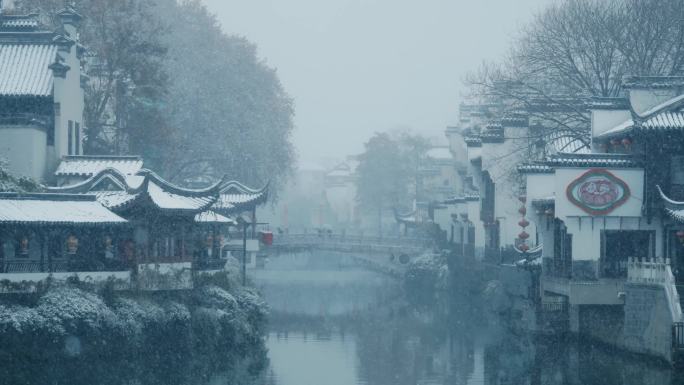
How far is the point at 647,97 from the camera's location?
43438mm

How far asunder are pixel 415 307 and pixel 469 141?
11.0 meters

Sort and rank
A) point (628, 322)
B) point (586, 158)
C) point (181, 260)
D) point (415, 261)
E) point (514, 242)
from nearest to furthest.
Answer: point (628, 322), point (586, 158), point (181, 260), point (514, 242), point (415, 261)

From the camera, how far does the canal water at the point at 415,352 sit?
115 ft

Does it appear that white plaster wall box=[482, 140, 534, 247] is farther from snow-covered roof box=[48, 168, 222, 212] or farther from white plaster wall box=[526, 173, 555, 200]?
snow-covered roof box=[48, 168, 222, 212]

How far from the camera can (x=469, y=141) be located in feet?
221

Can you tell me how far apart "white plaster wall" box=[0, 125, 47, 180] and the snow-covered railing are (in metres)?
23.9

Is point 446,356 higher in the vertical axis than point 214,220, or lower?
lower

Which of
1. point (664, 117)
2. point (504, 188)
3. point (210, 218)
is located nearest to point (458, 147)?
point (504, 188)

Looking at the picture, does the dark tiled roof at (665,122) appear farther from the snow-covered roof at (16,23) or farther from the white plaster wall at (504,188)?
the snow-covered roof at (16,23)

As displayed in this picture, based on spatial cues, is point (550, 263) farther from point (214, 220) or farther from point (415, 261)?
point (415, 261)

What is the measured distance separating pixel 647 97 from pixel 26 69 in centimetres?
2581

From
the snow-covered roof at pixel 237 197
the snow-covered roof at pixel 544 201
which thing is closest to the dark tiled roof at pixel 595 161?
the snow-covered roof at pixel 544 201

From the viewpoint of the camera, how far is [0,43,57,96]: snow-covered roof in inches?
1892

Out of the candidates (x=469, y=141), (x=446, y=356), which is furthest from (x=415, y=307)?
(x=446, y=356)
